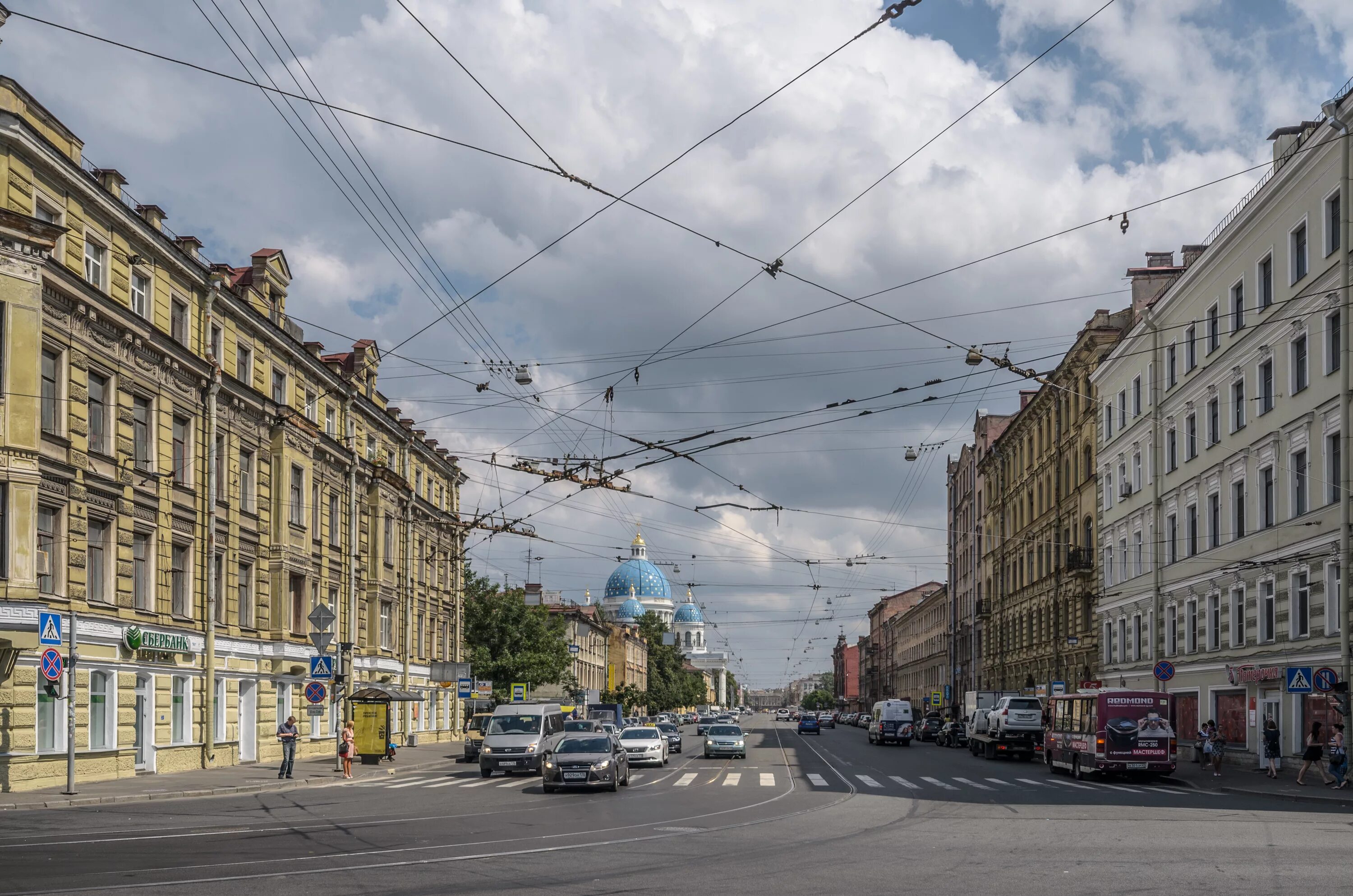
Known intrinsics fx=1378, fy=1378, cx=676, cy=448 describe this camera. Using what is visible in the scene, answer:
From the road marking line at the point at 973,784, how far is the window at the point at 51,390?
2139 centimetres

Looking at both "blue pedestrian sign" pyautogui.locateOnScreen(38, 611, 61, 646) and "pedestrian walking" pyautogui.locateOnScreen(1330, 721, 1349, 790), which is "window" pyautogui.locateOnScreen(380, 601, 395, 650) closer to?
"blue pedestrian sign" pyautogui.locateOnScreen(38, 611, 61, 646)

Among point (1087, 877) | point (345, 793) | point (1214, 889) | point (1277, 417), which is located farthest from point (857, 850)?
point (1277, 417)

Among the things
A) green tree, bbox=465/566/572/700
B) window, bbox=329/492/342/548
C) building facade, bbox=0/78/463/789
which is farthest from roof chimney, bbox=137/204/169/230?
green tree, bbox=465/566/572/700

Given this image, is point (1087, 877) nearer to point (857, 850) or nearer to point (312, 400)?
point (857, 850)

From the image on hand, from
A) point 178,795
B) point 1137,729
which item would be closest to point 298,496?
point 178,795

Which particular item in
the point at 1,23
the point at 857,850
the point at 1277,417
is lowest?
the point at 857,850

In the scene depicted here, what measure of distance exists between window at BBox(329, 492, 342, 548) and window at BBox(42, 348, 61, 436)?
63.2 feet

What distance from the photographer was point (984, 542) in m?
87.4

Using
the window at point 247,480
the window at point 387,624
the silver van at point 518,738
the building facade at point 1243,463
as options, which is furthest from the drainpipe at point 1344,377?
the window at point 387,624

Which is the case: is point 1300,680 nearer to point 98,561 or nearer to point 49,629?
point 49,629

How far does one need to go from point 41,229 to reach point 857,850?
20.3m

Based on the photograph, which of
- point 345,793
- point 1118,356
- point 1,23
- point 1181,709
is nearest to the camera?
point 1,23

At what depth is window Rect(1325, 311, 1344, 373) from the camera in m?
32.3

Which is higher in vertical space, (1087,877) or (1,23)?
(1,23)
